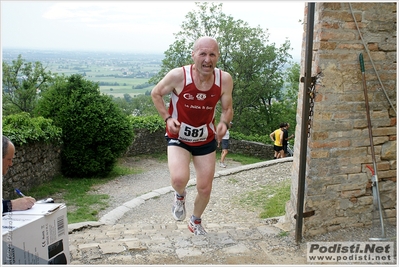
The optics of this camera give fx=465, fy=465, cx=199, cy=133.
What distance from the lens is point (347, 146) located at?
4.73 meters

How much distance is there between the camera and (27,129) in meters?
10.2

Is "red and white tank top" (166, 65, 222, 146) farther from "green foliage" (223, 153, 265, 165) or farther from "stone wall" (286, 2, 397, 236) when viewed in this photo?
"green foliage" (223, 153, 265, 165)

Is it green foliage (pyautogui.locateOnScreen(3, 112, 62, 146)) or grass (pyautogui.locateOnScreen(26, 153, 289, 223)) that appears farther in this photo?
green foliage (pyautogui.locateOnScreen(3, 112, 62, 146))

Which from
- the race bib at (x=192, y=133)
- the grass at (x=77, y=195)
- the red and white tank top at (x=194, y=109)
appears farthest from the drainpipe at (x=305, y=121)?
the grass at (x=77, y=195)

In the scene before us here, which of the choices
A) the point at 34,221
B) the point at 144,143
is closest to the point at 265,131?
the point at 144,143

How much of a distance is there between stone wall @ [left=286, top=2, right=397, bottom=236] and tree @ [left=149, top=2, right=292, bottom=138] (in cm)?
1906

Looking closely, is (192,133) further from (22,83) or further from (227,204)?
(22,83)

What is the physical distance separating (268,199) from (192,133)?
14.3 ft

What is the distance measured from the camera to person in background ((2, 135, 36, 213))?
10.9ft

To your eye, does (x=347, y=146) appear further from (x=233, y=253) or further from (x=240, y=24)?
(x=240, y=24)

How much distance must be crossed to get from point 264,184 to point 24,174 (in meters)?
5.20

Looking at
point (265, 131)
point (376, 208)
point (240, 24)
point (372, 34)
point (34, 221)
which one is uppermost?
point (240, 24)

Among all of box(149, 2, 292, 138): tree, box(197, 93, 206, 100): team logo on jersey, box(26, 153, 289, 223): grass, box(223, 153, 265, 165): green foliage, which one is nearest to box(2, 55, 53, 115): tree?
box(149, 2, 292, 138): tree

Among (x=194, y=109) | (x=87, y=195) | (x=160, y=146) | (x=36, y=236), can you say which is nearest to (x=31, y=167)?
(x=87, y=195)
